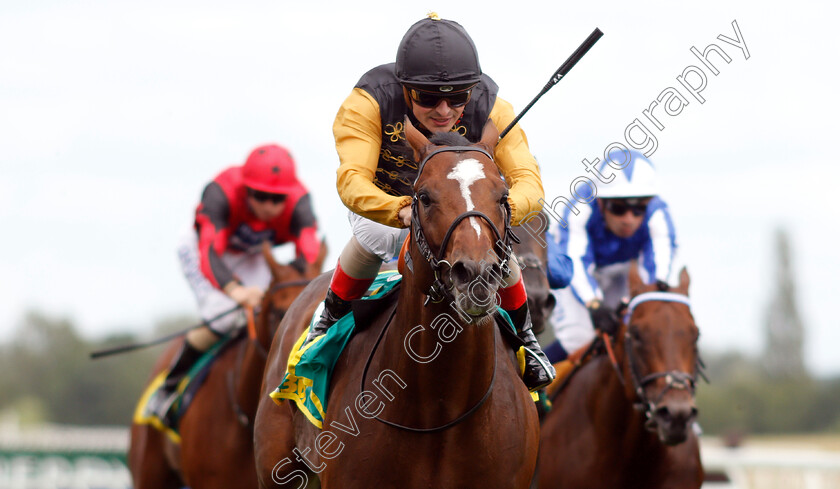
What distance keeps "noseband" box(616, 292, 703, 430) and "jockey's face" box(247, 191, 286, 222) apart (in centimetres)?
358

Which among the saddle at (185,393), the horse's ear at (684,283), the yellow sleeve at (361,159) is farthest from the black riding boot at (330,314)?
the saddle at (185,393)

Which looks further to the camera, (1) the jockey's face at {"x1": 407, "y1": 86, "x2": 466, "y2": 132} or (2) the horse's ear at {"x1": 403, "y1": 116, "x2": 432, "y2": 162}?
(1) the jockey's face at {"x1": 407, "y1": 86, "x2": 466, "y2": 132}

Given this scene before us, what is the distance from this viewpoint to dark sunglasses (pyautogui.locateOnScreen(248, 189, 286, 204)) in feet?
31.0

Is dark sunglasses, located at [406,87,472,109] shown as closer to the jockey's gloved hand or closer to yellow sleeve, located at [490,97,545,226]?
yellow sleeve, located at [490,97,545,226]

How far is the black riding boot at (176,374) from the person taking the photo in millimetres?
9250

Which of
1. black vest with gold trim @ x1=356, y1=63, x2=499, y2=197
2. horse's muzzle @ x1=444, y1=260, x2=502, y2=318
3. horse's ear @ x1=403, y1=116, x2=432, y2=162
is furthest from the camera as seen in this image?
black vest with gold trim @ x1=356, y1=63, x2=499, y2=197

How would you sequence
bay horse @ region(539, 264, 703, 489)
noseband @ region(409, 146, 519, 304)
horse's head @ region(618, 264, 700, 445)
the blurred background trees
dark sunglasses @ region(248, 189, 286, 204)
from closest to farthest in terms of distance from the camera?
noseband @ region(409, 146, 519, 304)
horse's head @ region(618, 264, 700, 445)
bay horse @ region(539, 264, 703, 489)
dark sunglasses @ region(248, 189, 286, 204)
the blurred background trees

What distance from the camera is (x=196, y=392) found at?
29.5 feet

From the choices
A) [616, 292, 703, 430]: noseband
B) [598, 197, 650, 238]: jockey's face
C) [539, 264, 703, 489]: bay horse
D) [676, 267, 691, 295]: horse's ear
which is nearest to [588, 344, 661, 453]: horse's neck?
[539, 264, 703, 489]: bay horse

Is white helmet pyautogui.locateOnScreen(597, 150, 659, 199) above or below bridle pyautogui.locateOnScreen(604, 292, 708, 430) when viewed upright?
above

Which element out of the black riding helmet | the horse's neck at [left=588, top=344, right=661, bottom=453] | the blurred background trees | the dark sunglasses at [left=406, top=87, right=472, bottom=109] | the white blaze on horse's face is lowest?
the blurred background trees

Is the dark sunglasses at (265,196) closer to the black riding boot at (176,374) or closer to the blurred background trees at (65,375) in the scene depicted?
the black riding boot at (176,374)

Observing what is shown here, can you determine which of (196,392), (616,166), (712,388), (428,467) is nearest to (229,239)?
(196,392)

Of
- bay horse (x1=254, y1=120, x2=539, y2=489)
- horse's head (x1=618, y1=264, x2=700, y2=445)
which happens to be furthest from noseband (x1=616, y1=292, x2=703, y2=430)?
bay horse (x1=254, y1=120, x2=539, y2=489)
